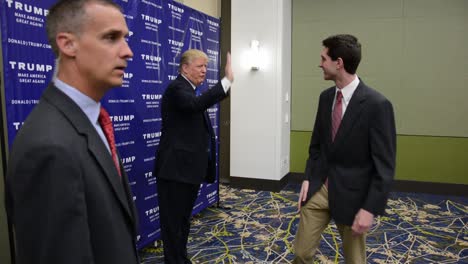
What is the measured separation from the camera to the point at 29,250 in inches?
35.2

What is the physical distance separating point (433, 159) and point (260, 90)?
2.54m

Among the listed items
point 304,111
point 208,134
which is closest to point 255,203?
point 304,111

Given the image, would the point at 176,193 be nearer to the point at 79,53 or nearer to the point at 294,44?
the point at 79,53

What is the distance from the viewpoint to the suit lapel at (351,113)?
2012mm

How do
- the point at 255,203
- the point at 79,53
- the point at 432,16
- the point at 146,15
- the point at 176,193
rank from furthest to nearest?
the point at 432,16
the point at 255,203
the point at 146,15
the point at 176,193
the point at 79,53

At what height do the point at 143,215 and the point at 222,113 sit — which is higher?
the point at 222,113

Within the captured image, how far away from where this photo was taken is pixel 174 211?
2.73 metres

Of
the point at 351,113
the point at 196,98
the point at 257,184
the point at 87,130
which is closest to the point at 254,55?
the point at 257,184

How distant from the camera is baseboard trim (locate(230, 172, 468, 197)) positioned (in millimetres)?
5246

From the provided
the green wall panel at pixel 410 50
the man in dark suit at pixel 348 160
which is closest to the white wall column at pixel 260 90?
the green wall panel at pixel 410 50

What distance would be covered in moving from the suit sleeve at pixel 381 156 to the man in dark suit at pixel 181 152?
99cm

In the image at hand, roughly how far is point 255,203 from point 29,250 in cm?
403

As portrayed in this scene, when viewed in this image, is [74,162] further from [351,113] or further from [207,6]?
[207,6]

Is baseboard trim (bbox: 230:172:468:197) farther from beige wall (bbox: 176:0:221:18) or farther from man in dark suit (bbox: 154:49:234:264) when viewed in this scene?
man in dark suit (bbox: 154:49:234:264)
